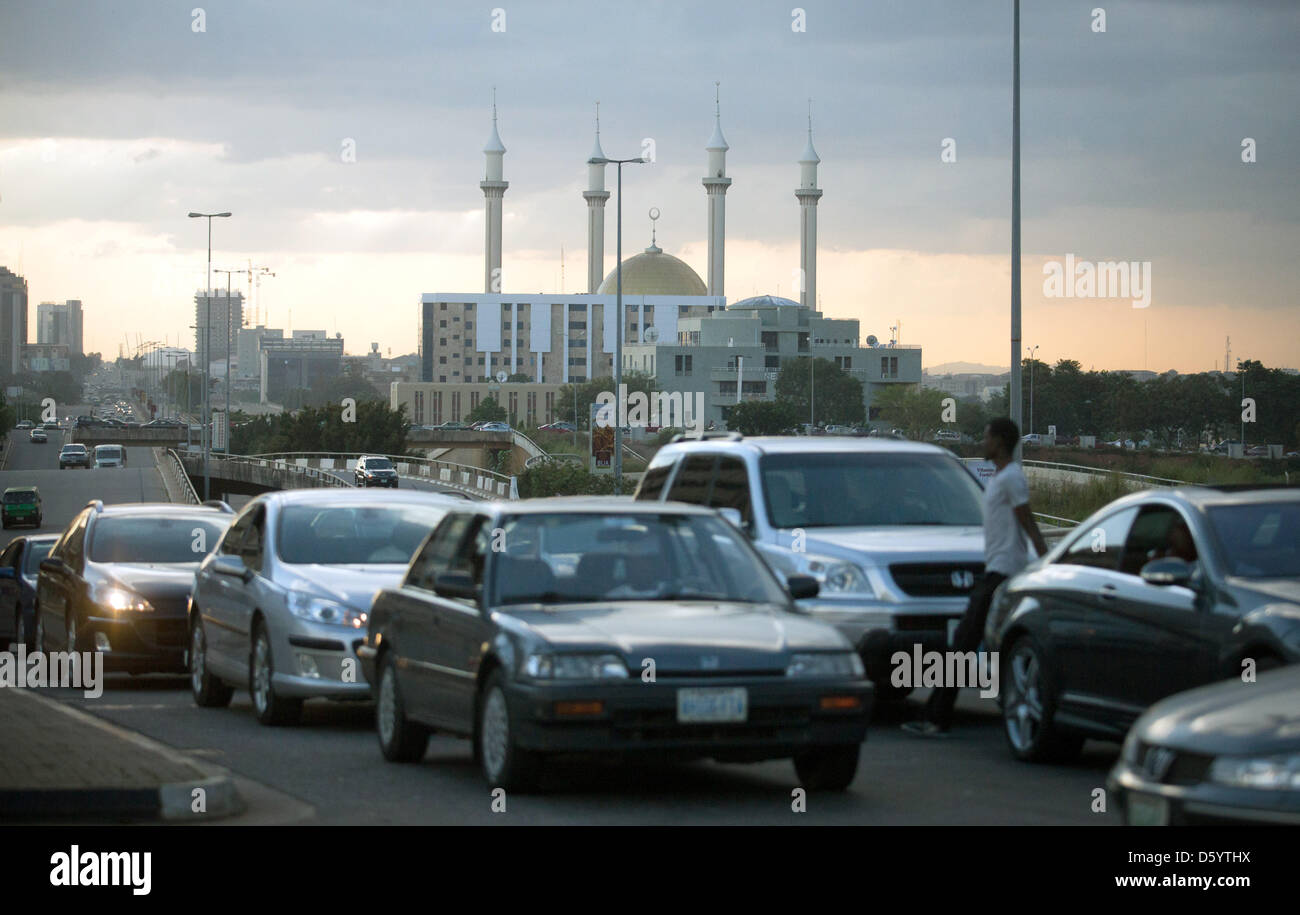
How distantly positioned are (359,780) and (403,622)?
0.97 metres

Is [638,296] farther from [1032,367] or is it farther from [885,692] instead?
[885,692]

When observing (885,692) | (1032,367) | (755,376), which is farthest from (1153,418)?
(885,692)

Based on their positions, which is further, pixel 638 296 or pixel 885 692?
pixel 638 296

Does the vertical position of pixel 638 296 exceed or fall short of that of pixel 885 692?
it exceeds it

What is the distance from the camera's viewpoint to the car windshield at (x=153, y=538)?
1631 cm

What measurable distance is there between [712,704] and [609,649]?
53cm

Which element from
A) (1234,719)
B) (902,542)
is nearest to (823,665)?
(1234,719)

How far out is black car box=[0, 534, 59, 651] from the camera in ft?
66.0

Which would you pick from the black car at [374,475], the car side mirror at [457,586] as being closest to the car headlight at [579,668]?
the car side mirror at [457,586]

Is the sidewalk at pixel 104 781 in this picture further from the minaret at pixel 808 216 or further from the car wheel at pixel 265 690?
the minaret at pixel 808 216

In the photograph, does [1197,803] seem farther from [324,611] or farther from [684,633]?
[324,611]

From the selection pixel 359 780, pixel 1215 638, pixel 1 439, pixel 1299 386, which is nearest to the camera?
pixel 1215 638
